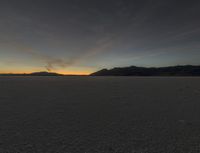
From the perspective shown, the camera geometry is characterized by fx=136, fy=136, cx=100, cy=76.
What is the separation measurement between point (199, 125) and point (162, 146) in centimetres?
255

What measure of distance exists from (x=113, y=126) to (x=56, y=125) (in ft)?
7.06

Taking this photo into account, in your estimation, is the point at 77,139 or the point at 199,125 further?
the point at 199,125

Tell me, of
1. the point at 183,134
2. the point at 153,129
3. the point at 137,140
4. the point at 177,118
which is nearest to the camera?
the point at 137,140

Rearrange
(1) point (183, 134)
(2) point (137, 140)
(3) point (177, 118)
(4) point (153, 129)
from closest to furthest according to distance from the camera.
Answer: (2) point (137, 140) → (1) point (183, 134) → (4) point (153, 129) → (3) point (177, 118)

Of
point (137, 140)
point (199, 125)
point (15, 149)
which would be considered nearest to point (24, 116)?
point (15, 149)

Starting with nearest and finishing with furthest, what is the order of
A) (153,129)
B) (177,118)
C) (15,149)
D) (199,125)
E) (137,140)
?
(15,149) → (137,140) → (153,129) → (199,125) → (177,118)

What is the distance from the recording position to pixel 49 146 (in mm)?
3645

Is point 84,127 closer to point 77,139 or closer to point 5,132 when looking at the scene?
point 77,139

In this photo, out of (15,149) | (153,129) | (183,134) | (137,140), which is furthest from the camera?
(153,129)

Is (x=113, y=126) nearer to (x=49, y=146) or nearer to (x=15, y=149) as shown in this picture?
(x=49, y=146)

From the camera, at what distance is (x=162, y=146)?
3641 mm

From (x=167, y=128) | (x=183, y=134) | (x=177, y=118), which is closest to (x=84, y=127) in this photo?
(x=167, y=128)

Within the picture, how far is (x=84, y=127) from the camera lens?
4.98m

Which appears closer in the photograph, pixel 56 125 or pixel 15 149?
pixel 15 149
